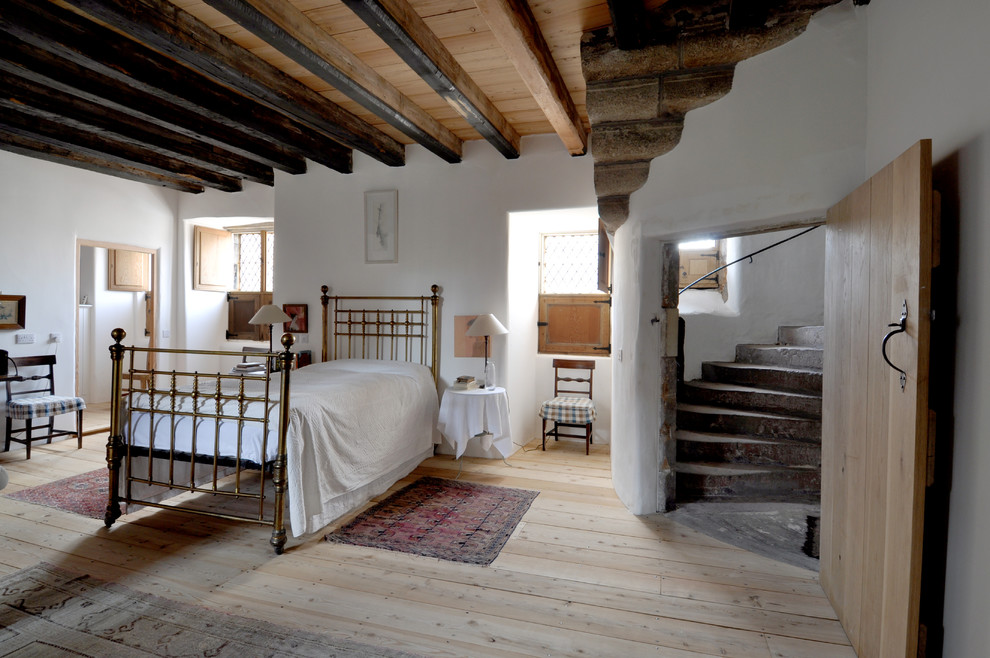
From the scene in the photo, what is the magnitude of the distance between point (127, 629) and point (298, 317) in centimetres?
350

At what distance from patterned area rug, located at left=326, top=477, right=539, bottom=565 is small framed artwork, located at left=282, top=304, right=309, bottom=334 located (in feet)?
7.15

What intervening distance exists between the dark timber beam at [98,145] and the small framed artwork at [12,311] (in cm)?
146

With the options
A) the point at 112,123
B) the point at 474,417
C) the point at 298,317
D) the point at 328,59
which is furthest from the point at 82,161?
the point at 474,417

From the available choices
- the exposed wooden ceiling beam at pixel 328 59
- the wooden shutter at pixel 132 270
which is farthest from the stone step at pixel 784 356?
the wooden shutter at pixel 132 270

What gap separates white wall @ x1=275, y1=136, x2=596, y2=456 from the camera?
463 cm

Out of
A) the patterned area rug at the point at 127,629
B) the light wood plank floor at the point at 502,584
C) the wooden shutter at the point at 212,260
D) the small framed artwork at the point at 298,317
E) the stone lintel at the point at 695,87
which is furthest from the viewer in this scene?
the wooden shutter at the point at 212,260

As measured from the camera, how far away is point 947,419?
1603mm

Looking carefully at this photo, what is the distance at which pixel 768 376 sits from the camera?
3.97 meters

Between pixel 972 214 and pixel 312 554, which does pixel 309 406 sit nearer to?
pixel 312 554

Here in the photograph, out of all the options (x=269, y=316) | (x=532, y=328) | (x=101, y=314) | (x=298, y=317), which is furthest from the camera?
(x=101, y=314)

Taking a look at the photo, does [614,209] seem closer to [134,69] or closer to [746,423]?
[746,423]

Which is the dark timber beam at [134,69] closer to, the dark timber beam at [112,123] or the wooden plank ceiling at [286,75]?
the wooden plank ceiling at [286,75]

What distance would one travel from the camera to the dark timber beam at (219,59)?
248 centimetres

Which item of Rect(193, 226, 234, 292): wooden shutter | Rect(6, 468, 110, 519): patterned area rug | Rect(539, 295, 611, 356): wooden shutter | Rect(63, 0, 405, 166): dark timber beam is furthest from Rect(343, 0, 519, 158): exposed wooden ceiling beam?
Rect(193, 226, 234, 292): wooden shutter
